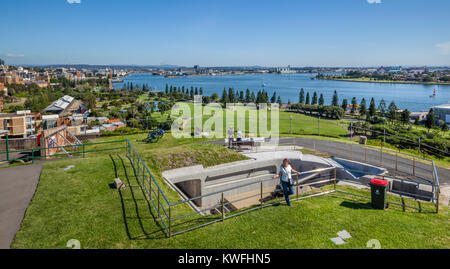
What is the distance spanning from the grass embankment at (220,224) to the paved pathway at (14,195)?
20 centimetres

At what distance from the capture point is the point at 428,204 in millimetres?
8867

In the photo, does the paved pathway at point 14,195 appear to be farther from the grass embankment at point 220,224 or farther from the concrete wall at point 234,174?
the concrete wall at point 234,174

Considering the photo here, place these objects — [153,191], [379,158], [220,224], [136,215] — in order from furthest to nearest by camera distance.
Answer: [379,158] < [153,191] < [136,215] < [220,224]

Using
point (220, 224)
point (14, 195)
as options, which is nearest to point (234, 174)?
point (220, 224)

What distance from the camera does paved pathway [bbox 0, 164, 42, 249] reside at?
631cm

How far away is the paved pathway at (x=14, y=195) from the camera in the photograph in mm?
6309

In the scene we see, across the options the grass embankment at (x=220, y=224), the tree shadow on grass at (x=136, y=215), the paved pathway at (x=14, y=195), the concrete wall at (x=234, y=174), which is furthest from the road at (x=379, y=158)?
the paved pathway at (x=14, y=195)

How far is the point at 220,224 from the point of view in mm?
6680

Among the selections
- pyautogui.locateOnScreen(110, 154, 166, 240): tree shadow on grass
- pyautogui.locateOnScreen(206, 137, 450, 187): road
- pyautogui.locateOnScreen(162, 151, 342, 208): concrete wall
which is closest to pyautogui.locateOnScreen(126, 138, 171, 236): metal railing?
pyautogui.locateOnScreen(110, 154, 166, 240): tree shadow on grass

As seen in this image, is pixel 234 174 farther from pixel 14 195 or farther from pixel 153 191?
pixel 14 195

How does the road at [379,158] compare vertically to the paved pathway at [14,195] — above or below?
below

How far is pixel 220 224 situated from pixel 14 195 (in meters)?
6.15
